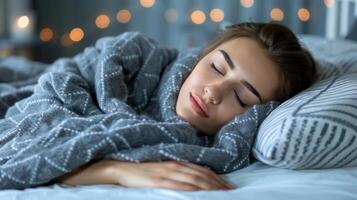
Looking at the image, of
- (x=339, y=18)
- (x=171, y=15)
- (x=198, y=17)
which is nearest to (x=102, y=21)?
(x=171, y=15)

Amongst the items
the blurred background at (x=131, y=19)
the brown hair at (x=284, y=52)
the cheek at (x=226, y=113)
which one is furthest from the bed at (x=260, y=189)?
the blurred background at (x=131, y=19)

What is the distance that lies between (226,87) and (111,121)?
241 millimetres

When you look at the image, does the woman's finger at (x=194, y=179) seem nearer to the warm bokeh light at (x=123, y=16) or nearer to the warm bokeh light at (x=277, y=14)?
the warm bokeh light at (x=277, y=14)

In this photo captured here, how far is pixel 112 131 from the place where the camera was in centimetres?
86

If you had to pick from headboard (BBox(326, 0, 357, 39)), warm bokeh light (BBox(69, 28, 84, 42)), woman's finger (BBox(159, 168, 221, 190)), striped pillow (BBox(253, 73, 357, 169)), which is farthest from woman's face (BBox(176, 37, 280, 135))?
warm bokeh light (BBox(69, 28, 84, 42))

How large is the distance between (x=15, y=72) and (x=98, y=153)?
0.83m

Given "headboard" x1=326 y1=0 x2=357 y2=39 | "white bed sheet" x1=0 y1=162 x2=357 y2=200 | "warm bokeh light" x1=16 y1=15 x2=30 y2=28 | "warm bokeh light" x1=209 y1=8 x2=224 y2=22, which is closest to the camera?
"white bed sheet" x1=0 y1=162 x2=357 y2=200

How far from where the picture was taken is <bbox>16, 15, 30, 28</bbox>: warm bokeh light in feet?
→ 9.51

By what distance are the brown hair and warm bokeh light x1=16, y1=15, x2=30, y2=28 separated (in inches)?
78.0

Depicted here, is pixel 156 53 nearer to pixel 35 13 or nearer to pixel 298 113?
pixel 298 113

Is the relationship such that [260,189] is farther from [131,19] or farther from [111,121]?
[131,19]

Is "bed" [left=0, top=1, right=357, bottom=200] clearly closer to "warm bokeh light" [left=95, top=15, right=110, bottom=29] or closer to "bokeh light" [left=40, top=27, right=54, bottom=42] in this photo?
"warm bokeh light" [left=95, top=15, right=110, bottom=29]

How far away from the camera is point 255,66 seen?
3.41 feet

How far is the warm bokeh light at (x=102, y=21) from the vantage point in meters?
3.14
